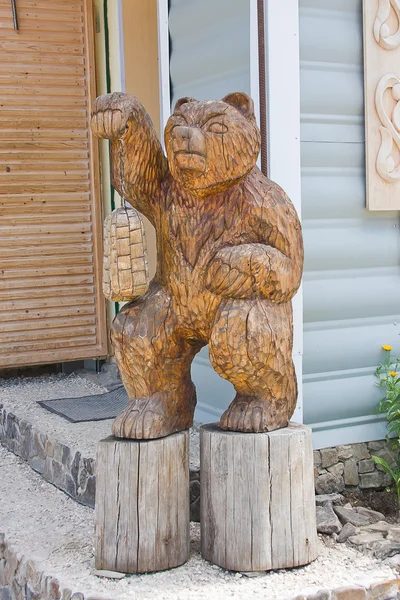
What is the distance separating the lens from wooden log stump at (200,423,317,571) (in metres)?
2.27

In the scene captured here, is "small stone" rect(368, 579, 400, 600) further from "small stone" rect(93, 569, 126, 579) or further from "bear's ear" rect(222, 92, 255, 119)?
"bear's ear" rect(222, 92, 255, 119)

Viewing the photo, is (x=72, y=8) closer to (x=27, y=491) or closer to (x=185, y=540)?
(x=27, y=491)

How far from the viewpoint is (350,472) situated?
3.34 metres

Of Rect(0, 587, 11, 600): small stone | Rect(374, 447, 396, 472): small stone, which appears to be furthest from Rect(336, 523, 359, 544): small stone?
Rect(0, 587, 11, 600): small stone

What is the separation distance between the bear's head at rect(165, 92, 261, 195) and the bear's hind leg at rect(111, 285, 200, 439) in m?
0.42

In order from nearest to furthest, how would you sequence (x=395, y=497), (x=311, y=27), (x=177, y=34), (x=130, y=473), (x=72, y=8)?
1. (x=130, y=473)
2. (x=311, y=27)
3. (x=395, y=497)
4. (x=177, y=34)
5. (x=72, y=8)

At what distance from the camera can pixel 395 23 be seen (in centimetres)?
330

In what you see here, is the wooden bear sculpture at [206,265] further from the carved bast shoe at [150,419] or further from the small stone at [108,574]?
the small stone at [108,574]

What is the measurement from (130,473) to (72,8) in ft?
11.5

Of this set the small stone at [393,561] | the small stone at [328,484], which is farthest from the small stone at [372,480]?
the small stone at [393,561]

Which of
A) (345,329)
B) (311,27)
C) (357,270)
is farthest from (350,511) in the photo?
(311,27)

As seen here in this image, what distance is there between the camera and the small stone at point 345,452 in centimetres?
332

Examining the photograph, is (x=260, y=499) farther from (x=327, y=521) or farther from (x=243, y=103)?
(x=243, y=103)

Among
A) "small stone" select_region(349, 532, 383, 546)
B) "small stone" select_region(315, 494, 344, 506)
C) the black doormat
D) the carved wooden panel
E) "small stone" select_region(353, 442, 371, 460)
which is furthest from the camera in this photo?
the black doormat
